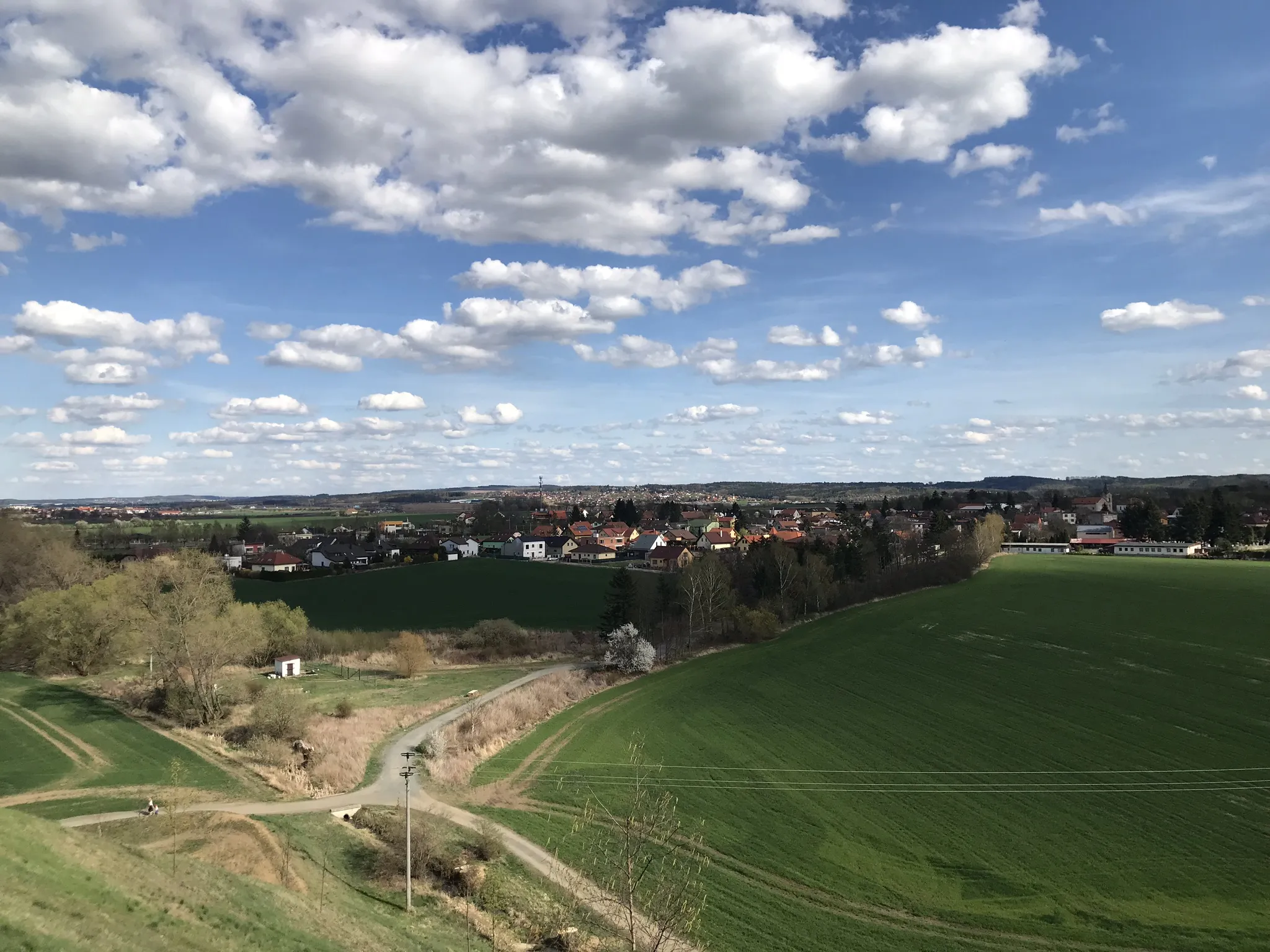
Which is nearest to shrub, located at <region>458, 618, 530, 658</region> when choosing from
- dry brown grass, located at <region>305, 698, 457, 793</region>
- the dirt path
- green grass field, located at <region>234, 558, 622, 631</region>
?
green grass field, located at <region>234, 558, 622, 631</region>

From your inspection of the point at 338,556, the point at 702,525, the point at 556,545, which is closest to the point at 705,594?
the point at 556,545

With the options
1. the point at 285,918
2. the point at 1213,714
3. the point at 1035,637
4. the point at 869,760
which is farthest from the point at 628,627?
the point at 285,918

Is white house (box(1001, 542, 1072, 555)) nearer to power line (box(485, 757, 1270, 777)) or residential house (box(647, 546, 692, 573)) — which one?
residential house (box(647, 546, 692, 573))

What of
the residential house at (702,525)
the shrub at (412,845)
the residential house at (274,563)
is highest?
the residential house at (702,525)

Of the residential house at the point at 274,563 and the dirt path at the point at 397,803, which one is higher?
the residential house at the point at 274,563

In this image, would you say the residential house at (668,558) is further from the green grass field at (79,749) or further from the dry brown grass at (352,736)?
the green grass field at (79,749)

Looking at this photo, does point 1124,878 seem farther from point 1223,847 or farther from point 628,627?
point 628,627

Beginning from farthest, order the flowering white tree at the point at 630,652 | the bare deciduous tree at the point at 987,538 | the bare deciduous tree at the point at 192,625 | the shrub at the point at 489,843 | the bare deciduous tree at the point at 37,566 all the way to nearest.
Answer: the bare deciduous tree at the point at 987,538, the bare deciduous tree at the point at 37,566, the flowering white tree at the point at 630,652, the bare deciduous tree at the point at 192,625, the shrub at the point at 489,843

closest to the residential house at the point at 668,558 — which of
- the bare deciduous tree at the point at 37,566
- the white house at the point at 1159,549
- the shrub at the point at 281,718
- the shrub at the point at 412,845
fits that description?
the white house at the point at 1159,549
